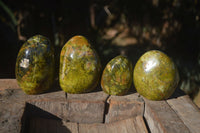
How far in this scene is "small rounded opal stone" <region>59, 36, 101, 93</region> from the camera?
5.54 feet

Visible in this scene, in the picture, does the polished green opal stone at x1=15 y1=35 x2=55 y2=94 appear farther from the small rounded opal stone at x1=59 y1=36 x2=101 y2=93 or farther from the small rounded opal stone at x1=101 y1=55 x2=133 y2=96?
the small rounded opal stone at x1=101 y1=55 x2=133 y2=96

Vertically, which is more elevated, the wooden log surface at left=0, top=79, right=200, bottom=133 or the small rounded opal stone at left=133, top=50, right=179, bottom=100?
the small rounded opal stone at left=133, top=50, right=179, bottom=100

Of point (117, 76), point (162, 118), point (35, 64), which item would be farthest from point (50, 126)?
point (162, 118)

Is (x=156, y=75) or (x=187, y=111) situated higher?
(x=156, y=75)

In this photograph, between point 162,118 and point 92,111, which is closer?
point 162,118

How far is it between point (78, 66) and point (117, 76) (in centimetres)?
32

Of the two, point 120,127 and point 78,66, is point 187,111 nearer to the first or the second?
point 120,127

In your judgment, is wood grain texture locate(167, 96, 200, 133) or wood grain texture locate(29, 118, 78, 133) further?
wood grain texture locate(29, 118, 78, 133)

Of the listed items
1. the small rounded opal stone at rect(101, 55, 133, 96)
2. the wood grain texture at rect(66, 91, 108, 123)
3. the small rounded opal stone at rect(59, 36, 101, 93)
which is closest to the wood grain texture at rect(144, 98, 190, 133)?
the small rounded opal stone at rect(101, 55, 133, 96)

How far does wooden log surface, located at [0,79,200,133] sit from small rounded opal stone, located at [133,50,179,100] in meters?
0.10

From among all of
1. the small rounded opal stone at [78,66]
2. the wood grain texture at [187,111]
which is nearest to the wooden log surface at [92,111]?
the wood grain texture at [187,111]

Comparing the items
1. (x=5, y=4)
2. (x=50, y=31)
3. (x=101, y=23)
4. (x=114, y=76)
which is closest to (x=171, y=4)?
(x=101, y=23)

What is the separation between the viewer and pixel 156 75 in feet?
5.40

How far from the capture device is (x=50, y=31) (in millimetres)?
3434
